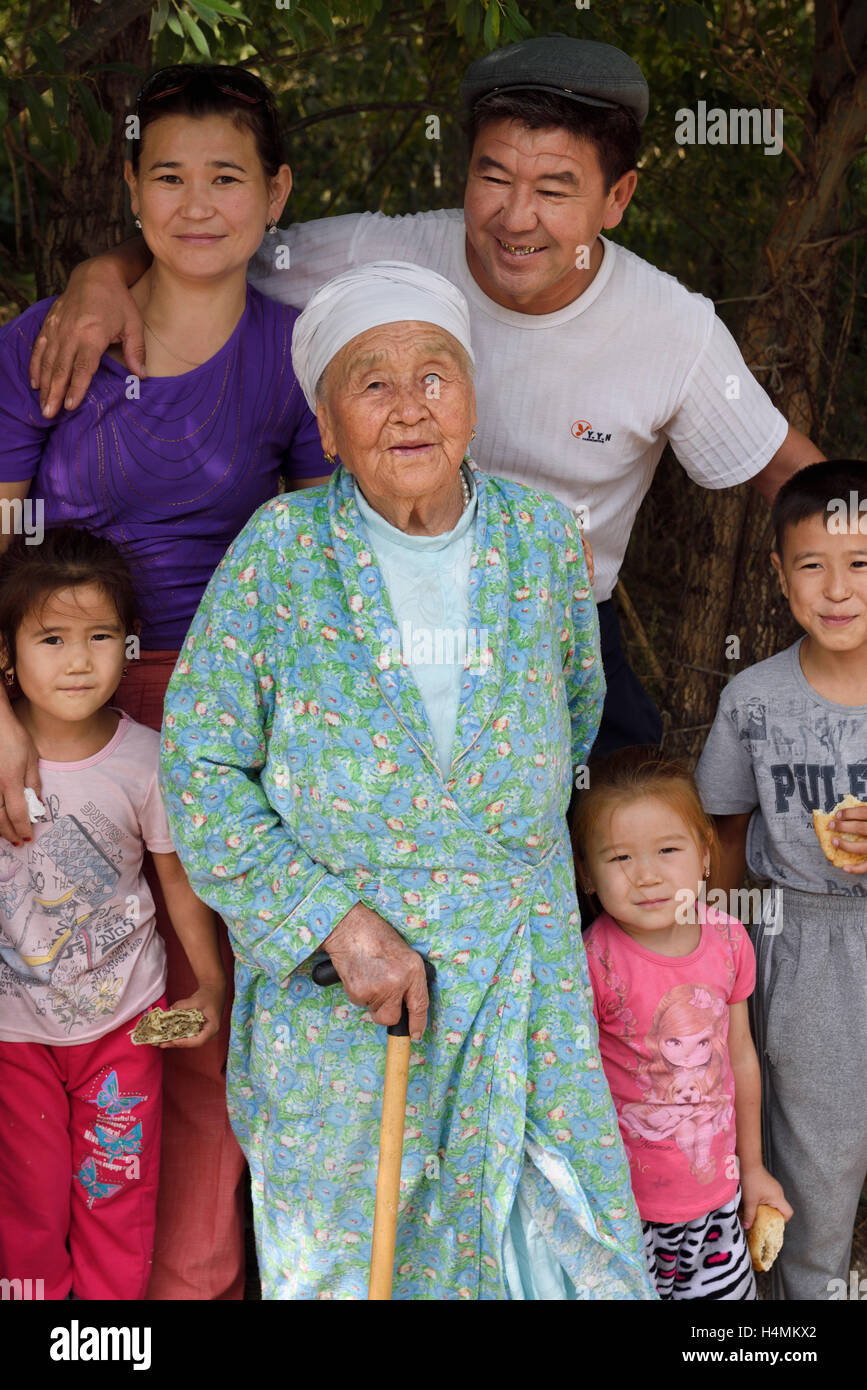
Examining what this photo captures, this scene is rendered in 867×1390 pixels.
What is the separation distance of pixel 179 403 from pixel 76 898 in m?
0.97

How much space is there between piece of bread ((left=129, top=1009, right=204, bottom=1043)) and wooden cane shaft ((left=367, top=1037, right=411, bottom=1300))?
0.46 m

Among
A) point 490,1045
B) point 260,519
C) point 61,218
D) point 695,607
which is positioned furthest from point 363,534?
point 695,607

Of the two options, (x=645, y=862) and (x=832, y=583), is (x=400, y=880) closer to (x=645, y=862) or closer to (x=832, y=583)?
(x=645, y=862)

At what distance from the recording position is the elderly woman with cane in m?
2.36

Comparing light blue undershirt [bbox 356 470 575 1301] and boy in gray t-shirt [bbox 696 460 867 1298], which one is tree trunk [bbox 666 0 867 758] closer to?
boy in gray t-shirt [bbox 696 460 867 1298]

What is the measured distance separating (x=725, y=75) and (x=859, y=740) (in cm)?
273

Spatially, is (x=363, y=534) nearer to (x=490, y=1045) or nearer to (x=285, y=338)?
(x=285, y=338)

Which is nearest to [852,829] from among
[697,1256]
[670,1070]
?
[670,1070]

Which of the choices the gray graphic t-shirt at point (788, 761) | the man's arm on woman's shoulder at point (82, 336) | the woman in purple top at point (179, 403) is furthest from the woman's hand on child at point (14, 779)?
the gray graphic t-shirt at point (788, 761)

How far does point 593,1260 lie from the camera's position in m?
2.48

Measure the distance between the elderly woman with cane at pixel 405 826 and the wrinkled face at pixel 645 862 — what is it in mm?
239

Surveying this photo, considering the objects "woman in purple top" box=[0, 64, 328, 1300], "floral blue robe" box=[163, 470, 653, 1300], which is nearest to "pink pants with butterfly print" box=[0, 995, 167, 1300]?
"woman in purple top" box=[0, 64, 328, 1300]

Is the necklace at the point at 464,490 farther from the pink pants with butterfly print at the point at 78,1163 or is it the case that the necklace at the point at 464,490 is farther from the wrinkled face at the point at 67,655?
the pink pants with butterfly print at the point at 78,1163

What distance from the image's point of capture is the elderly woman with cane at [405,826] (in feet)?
7.73
